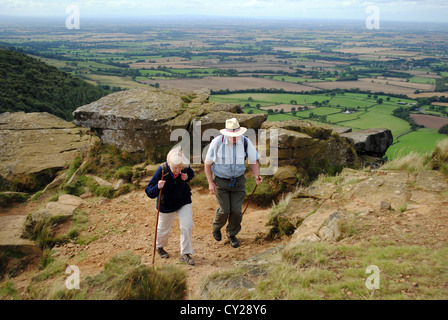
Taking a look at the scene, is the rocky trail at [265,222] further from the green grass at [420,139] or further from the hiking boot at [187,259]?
the green grass at [420,139]

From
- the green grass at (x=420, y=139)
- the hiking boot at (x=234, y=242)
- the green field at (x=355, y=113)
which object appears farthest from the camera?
the green field at (x=355, y=113)

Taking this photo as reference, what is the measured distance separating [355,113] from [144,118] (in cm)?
4271

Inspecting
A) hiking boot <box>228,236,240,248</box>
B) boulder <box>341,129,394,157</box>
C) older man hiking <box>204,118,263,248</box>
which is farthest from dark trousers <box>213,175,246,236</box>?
boulder <box>341,129,394,157</box>

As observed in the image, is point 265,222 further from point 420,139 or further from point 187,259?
point 420,139

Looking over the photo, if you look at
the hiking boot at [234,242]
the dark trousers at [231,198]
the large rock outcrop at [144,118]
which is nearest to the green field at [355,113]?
the large rock outcrop at [144,118]

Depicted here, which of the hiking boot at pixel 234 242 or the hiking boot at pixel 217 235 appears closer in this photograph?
the hiking boot at pixel 234 242

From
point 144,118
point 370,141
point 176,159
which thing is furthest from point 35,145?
point 370,141

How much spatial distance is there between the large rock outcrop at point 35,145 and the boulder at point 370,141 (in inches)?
481

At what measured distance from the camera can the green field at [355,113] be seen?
1307 inches

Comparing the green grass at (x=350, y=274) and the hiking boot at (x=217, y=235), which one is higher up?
the green grass at (x=350, y=274)

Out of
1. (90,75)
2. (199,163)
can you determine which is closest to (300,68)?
(90,75)

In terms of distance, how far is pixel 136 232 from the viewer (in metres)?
8.41

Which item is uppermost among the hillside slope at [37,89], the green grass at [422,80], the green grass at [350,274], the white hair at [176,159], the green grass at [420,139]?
the green grass at [422,80]

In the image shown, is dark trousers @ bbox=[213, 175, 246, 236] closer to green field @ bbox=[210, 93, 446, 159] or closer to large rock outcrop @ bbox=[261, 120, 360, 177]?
large rock outcrop @ bbox=[261, 120, 360, 177]
